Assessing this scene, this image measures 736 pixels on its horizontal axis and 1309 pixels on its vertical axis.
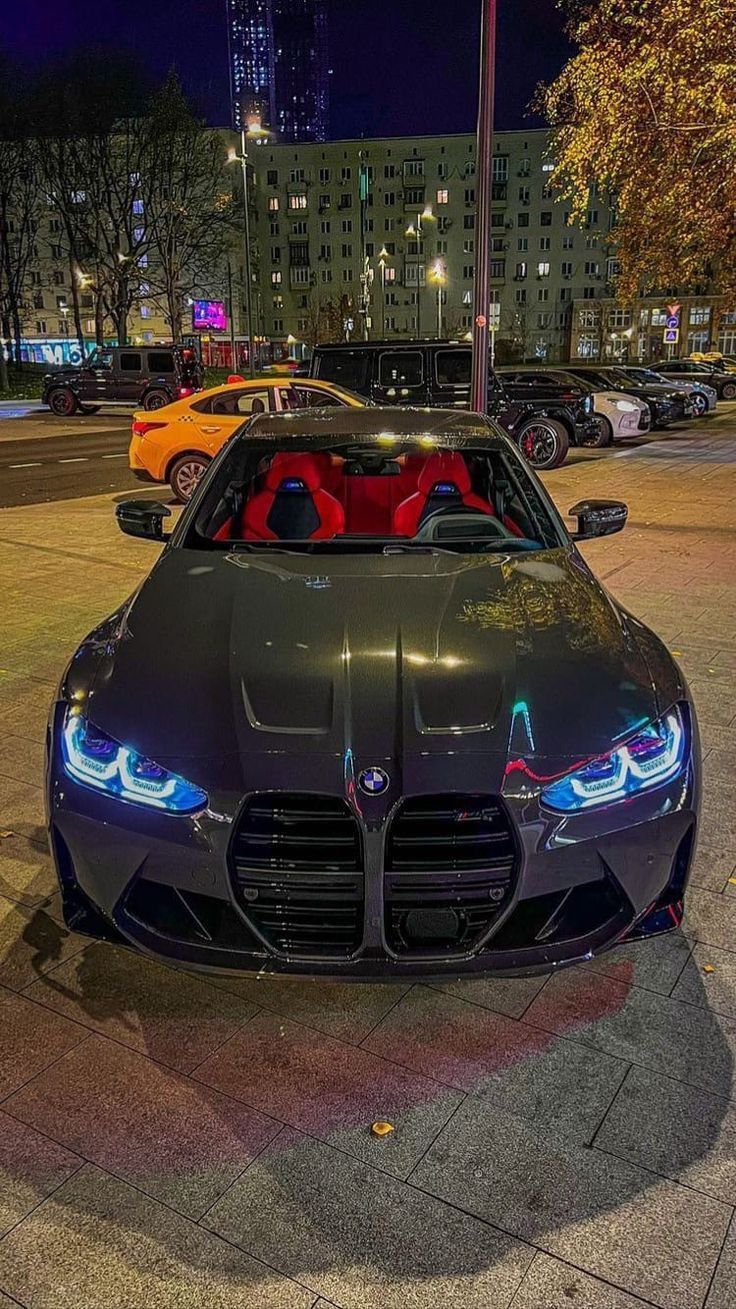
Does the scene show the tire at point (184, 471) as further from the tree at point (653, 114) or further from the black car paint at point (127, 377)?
the black car paint at point (127, 377)

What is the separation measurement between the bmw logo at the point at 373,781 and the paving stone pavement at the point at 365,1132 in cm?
87

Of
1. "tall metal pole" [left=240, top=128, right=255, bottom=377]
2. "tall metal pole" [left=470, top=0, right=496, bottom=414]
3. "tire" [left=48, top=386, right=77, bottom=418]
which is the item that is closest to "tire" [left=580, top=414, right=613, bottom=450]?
"tall metal pole" [left=470, top=0, right=496, bottom=414]

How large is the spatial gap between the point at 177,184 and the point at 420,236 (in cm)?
5552

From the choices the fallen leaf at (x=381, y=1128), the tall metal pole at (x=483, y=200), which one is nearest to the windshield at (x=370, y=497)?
the fallen leaf at (x=381, y=1128)

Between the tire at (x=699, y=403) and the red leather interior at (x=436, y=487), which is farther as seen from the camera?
the tire at (x=699, y=403)

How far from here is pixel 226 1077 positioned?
258cm

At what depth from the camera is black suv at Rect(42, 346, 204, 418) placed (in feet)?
96.1

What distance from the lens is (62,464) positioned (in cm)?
1792

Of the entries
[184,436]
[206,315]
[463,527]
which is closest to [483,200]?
[184,436]

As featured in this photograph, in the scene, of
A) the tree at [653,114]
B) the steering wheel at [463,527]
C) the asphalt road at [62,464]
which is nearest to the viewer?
the steering wheel at [463,527]

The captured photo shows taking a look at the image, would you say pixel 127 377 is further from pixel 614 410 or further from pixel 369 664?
pixel 369 664

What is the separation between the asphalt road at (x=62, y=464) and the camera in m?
14.3

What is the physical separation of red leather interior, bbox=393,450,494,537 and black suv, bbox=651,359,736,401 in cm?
3148

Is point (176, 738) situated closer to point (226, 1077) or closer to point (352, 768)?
point (352, 768)
